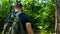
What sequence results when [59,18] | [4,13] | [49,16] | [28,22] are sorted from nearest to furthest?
[28,22] → [59,18] → [49,16] → [4,13]

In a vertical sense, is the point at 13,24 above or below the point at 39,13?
above

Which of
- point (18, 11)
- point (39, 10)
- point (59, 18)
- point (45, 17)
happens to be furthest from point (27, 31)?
point (39, 10)

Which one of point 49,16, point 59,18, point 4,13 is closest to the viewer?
point 59,18

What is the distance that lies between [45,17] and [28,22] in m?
7.81

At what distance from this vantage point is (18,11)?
393cm

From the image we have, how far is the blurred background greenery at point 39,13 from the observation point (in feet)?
37.7

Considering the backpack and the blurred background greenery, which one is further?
the blurred background greenery

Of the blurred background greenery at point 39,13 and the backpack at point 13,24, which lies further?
the blurred background greenery at point 39,13

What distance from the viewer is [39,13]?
41.5 ft

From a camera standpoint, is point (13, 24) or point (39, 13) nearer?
point (13, 24)

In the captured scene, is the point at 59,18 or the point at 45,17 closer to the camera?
the point at 59,18

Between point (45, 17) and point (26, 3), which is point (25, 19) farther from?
point (26, 3)

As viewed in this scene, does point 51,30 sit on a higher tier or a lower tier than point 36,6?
lower

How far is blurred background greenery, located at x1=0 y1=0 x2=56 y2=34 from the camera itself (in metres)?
11.5
